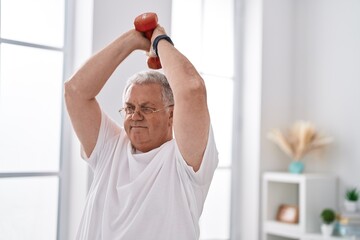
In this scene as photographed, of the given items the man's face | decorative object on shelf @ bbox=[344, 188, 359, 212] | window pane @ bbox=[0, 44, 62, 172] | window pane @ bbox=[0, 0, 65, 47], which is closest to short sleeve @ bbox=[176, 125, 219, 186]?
the man's face

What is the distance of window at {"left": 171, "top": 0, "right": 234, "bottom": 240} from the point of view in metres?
3.09

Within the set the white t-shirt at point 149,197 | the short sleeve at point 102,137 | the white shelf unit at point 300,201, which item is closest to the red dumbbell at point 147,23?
the short sleeve at point 102,137

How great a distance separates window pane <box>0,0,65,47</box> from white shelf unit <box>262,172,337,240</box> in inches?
66.0

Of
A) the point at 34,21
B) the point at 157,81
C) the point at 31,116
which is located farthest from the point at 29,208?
the point at 157,81

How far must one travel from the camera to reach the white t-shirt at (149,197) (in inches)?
55.8

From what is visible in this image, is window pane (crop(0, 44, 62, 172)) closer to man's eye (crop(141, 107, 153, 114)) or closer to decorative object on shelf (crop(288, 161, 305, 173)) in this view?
man's eye (crop(141, 107, 153, 114))

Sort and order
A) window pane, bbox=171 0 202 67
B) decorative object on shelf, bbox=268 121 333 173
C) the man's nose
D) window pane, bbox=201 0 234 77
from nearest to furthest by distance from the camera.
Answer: the man's nose < window pane, bbox=171 0 202 67 < window pane, bbox=201 0 234 77 < decorative object on shelf, bbox=268 121 333 173

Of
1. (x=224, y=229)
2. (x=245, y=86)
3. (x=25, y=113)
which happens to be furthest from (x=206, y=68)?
(x=25, y=113)

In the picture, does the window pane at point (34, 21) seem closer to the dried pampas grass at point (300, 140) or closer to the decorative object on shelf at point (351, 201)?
the dried pampas grass at point (300, 140)

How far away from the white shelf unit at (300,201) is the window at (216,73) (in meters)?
0.26

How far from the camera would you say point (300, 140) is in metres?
3.31

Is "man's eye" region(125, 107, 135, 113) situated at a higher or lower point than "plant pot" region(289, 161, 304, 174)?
higher

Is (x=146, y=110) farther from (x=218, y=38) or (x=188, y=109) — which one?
(x=218, y=38)

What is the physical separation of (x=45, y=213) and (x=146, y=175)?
101 centimetres
